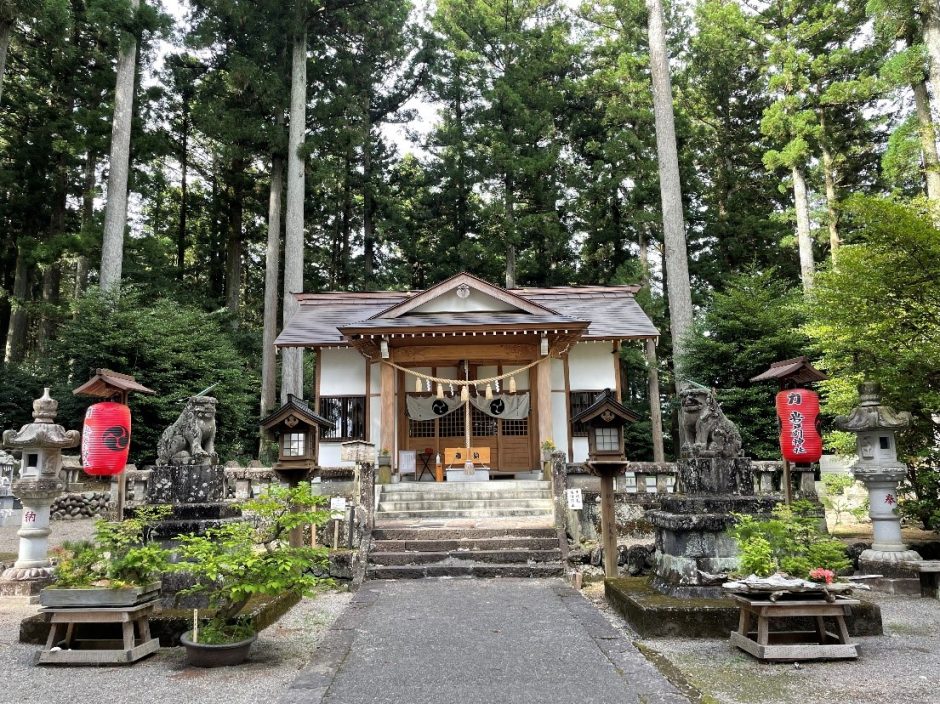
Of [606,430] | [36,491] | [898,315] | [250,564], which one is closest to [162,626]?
[250,564]

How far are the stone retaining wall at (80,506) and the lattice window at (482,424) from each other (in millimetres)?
8975

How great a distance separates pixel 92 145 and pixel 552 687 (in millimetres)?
22643

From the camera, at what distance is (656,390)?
19797 millimetres

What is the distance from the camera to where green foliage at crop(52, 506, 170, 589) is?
4.85 metres

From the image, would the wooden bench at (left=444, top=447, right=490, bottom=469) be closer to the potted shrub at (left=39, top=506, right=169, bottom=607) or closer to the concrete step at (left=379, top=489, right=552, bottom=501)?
the concrete step at (left=379, top=489, right=552, bottom=501)

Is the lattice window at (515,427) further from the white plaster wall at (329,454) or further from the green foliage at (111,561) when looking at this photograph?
the green foliage at (111,561)

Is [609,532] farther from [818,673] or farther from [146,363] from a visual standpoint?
[146,363]

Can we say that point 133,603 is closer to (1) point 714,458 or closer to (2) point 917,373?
(1) point 714,458

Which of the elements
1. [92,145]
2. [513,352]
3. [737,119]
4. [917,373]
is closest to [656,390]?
[513,352]

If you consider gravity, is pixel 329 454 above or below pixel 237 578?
above

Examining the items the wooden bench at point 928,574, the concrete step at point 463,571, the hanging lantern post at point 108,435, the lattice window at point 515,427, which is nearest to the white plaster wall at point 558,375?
the lattice window at point 515,427

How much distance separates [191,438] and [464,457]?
8.78 meters

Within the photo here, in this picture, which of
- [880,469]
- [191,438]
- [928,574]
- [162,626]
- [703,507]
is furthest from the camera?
[880,469]

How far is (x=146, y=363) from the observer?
1742cm
